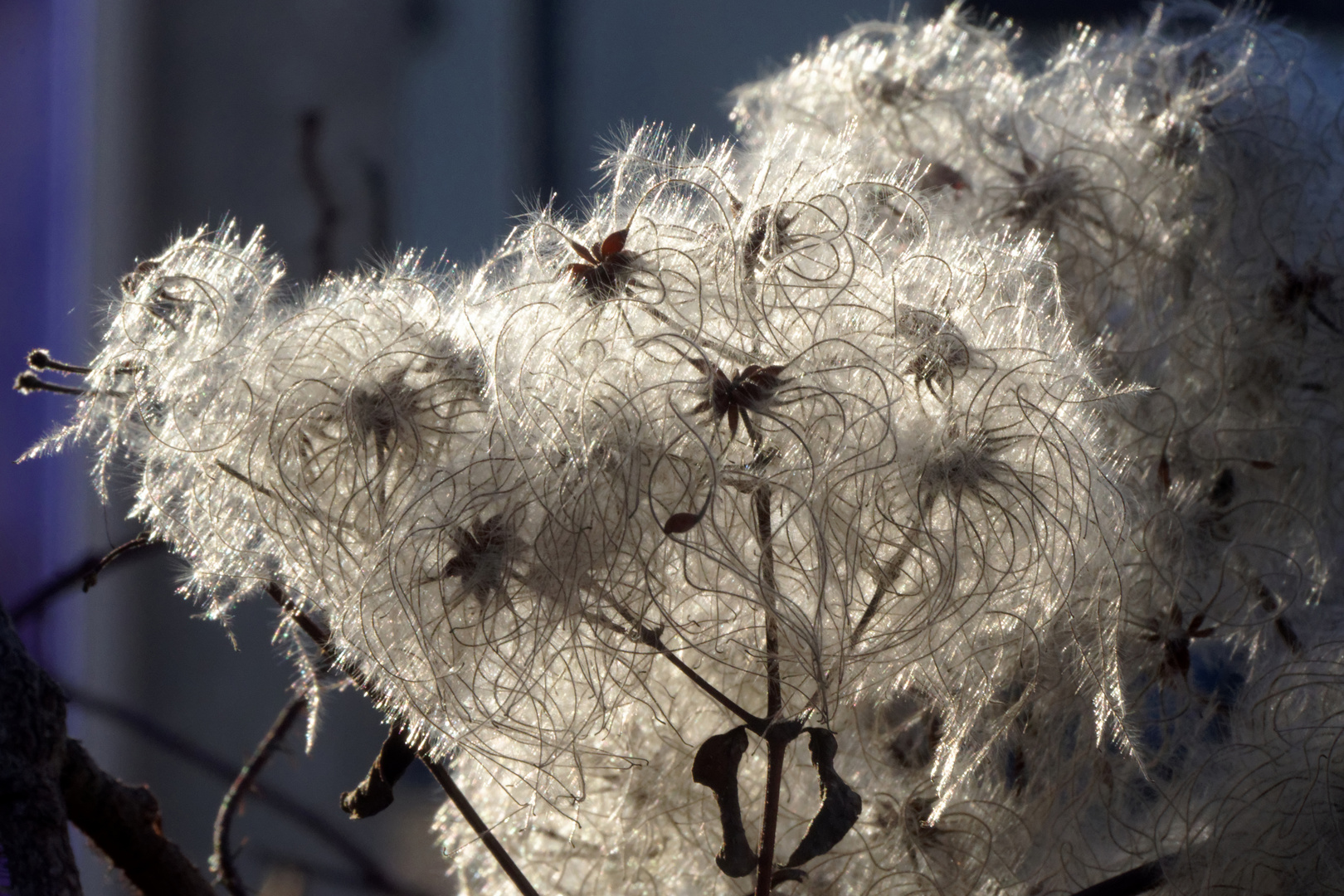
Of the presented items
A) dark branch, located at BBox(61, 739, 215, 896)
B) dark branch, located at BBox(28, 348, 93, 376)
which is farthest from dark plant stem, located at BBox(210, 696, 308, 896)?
dark branch, located at BBox(28, 348, 93, 376)

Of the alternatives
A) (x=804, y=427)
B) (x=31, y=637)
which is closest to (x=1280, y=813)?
(x=804, y=427)

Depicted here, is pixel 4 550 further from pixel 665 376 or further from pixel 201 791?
pixel 665 376

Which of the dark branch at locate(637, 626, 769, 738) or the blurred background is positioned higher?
the blurred background

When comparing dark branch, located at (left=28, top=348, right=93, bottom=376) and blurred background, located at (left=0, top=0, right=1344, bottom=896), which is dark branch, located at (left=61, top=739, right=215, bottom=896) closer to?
dark branch, located at (left=28, top=348, right=93, bottom=376)

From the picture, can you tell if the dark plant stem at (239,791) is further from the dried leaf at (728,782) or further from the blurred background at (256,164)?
the blurred background at (256,164)

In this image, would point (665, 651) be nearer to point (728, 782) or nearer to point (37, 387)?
point (728, 782)

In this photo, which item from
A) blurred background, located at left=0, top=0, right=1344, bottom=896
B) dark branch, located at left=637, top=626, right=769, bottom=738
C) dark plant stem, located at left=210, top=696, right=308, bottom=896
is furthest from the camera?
blurred background, located at left=0, top=0, right=1344, bottom=896

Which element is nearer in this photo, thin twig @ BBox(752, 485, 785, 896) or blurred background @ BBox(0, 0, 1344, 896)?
thin twig @ BBox(752, 485, 785, 896)
